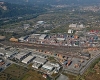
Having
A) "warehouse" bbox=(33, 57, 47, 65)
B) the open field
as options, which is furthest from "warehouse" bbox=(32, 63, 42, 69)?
the open field

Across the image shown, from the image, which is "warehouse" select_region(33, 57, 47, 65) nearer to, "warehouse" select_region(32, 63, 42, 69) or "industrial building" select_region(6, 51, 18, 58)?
"warehouse" select_region(32, 63, 42, 69)

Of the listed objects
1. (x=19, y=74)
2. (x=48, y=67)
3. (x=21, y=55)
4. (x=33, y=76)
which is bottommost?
(x=19, y=74)

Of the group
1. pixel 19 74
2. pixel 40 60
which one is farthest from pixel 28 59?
pixel 19 74

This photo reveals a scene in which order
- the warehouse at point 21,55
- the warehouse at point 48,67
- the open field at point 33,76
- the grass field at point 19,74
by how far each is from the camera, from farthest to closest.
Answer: the warehouse at point 21,55 < the warehouse at point 48,67 < the grass field at point 19,74 < the open field at point 33,76

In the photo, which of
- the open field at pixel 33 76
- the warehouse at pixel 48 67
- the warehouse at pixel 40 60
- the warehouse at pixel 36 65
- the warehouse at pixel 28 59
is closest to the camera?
the open field at pixel 33 76

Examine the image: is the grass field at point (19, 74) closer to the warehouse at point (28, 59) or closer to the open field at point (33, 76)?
the open field at point (33, 76)

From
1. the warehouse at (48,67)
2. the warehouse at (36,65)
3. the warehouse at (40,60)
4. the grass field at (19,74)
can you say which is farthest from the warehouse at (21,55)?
the warehouse at (48,67)

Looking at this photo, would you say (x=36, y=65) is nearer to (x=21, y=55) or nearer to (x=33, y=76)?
(x=33, y=76)

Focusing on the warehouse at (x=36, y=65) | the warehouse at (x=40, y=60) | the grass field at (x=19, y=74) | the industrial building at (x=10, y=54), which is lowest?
the grass field at (x=19, y=74)

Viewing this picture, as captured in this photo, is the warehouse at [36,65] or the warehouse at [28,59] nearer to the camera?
the warehouse at [36,65]

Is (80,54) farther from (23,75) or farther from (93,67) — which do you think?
(23,75)
